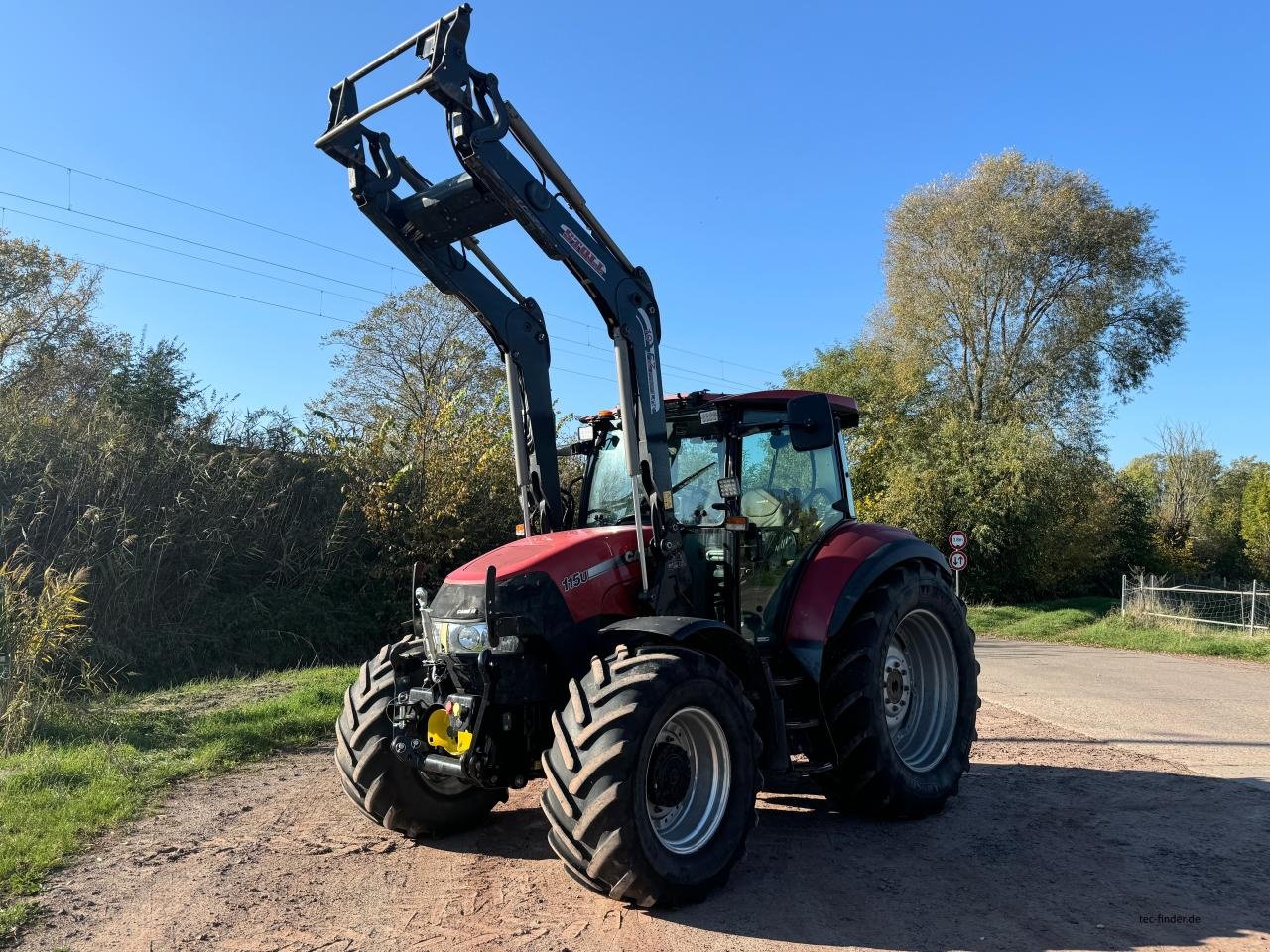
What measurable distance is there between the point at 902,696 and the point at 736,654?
81.8 inches

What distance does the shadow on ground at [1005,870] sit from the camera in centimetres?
392

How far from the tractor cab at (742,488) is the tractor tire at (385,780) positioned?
1708 millimetres

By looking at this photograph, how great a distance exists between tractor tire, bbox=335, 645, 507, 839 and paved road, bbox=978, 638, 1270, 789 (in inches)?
222

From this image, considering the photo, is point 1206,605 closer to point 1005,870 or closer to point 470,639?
point 1005,870

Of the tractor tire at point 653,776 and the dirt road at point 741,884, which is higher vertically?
the tractor tire at point 653,776

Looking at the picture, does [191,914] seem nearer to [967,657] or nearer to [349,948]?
[349,948]

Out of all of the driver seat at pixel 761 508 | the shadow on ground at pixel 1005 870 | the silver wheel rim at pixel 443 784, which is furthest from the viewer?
the driver seat at pixel 761 508

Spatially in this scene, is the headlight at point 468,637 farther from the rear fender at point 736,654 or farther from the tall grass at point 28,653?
the tall grass at point 28,653

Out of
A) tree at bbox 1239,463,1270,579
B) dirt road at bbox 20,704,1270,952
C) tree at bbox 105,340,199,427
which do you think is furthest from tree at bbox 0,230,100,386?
tree at bbox 1239,463,1270,579

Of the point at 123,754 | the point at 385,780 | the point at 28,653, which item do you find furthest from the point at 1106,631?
the point at 28,653

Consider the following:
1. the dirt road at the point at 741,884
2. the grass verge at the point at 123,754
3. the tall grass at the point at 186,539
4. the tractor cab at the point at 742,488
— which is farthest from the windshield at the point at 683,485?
the tall grass at the point at 186,539

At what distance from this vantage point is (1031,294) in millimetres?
29891

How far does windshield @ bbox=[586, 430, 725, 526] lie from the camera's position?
5809 millimetres

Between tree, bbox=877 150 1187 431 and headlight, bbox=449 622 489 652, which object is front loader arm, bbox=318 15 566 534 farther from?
tree, bbox=877 150 1187 431
